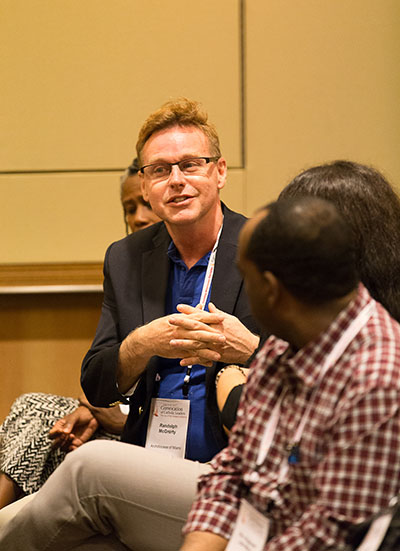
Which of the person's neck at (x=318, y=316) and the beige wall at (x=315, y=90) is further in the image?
the beige wall at (x=315, y=90)

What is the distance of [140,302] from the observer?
7.16 feet

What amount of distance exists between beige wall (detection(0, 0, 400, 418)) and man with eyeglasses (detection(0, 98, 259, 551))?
54.8 inches

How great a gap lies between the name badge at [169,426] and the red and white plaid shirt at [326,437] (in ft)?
2.40

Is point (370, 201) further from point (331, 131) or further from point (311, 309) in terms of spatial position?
point (331, 131)

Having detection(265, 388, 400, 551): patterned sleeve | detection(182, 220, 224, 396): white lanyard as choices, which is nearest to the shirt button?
detection(265, 388, 400, 551): patterned sleeve

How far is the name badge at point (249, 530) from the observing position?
1.13m

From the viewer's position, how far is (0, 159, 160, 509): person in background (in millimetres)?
2590

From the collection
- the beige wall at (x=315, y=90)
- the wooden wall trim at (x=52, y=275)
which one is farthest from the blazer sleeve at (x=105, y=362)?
the beige wall at (x=315, y=90)

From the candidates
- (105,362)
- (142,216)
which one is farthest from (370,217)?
(142,216)

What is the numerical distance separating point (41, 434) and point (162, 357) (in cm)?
86

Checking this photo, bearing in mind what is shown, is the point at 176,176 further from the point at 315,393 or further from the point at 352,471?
the point at 352,471

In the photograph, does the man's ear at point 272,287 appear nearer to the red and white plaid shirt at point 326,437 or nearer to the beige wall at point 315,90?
the red and white plaid shirt at point 326,437

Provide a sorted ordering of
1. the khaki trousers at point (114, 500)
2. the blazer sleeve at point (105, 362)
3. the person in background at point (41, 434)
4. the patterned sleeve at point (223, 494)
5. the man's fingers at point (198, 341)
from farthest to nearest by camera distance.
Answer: the person in background at point (41, 434) → the blazer sleeve at point (105, 362) → the man's fingers at point (198, 341) → the khaki trousers at point (114, 500) → the patterned sleeve at point (223, 494)

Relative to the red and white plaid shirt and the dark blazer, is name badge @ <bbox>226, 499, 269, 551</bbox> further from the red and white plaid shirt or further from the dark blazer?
the dark blazer
